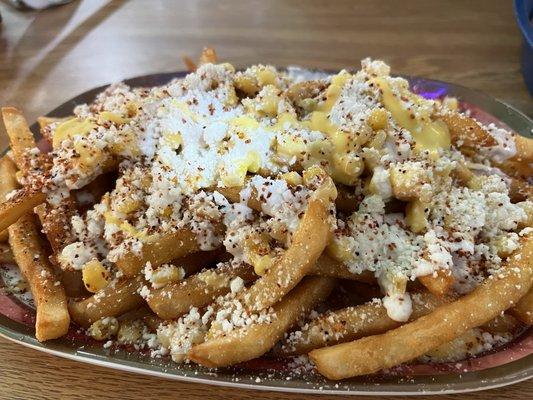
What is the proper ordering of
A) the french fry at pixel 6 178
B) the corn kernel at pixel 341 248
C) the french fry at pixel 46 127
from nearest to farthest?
the corn kernel at pixel 341 248, the french fry at pixel 6 178, the french fry at pixel 46 127

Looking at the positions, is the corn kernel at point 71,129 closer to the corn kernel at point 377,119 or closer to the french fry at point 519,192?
the corn kernel at point 377,119

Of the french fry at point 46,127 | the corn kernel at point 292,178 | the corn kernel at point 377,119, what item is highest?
the corn kernel at point 377,119

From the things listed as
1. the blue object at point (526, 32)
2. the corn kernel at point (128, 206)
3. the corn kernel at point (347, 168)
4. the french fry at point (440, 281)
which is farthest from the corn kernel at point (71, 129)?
the blue object at point (526, 32)


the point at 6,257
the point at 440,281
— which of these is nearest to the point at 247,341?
the point at 440,281

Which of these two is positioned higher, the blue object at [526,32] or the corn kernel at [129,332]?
the blue object at [526,32]

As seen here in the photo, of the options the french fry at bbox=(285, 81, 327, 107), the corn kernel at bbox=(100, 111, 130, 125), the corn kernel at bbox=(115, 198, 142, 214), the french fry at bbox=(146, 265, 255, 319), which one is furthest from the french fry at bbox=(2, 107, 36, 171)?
the french fry at bbox=(285, 81, 327, 107)
